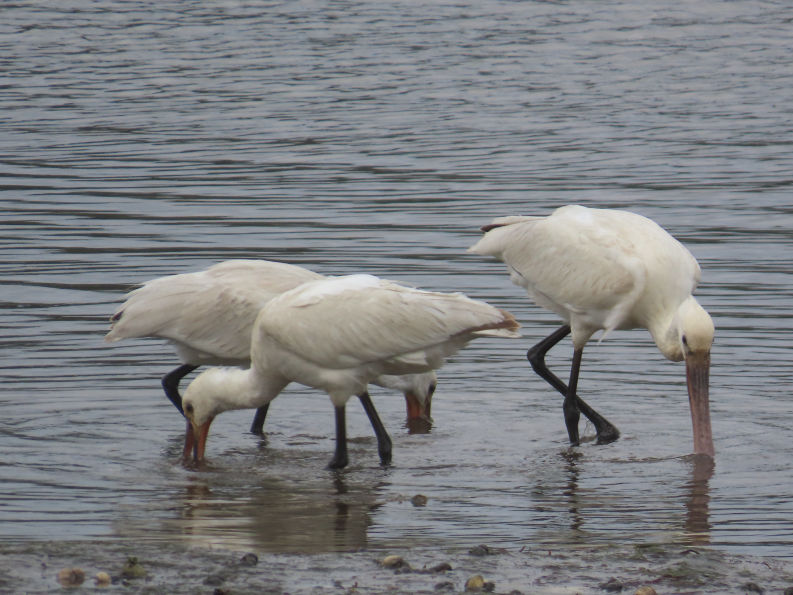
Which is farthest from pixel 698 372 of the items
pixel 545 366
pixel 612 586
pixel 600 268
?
pixel 612 586

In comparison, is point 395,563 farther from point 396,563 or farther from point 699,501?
point 699,501

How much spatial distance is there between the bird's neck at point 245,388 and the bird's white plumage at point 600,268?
5.76ft

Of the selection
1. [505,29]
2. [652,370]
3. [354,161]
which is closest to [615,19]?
[505,29]

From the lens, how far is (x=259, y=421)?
9.82 meters

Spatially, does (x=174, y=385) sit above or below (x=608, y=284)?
below

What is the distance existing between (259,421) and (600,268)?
6.87 feet

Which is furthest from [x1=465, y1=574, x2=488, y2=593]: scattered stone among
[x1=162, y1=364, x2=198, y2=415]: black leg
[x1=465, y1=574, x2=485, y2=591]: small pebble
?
[x1=162, y1=364, x2=198, y2=415]: black leg

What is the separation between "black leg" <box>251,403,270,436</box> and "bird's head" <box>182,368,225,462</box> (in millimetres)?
572

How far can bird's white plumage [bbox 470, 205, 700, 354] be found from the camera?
9.30 m

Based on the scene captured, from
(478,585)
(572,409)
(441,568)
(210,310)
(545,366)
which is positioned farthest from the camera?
(545,366)

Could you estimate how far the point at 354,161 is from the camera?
18516 millimetres

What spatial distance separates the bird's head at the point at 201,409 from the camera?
9141mm

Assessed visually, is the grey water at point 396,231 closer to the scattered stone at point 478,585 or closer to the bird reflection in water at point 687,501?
the bird reflection in water at point 687,501

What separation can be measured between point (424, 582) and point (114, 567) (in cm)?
116
